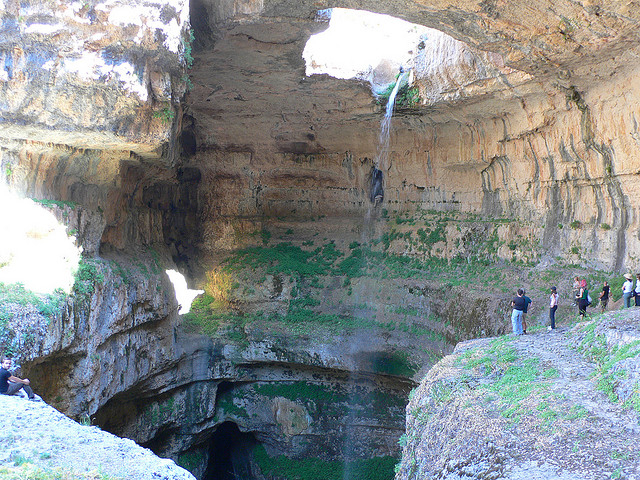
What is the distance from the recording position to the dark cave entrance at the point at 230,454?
67.9 ft

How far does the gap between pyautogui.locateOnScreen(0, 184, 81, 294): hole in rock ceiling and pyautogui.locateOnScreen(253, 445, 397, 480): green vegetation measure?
11330 mm

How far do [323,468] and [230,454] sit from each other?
180 inches

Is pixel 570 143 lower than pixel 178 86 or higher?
lower

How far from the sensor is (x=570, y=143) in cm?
1471

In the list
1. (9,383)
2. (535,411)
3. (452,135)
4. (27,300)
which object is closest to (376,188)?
(452,135)

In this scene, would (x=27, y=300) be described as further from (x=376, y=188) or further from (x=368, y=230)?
(x=376, y=188)

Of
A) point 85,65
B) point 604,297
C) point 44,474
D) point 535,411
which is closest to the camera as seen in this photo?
point 44,474

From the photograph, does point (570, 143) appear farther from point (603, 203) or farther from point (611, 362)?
point (611, 362)

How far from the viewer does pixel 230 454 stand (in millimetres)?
21625

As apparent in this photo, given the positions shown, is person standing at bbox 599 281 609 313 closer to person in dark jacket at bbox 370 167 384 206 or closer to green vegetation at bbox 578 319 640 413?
green vegetation at bbox 578 319 640 413

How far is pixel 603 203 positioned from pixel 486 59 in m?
5.19

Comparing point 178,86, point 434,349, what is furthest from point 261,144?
point 434,349

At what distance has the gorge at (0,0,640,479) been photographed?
11.4 metres

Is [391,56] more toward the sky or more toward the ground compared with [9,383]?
more toward the sky
